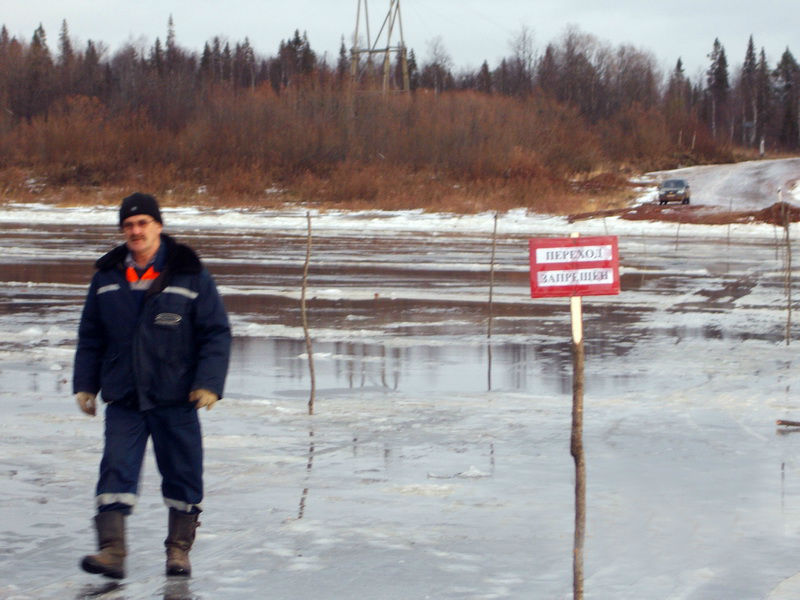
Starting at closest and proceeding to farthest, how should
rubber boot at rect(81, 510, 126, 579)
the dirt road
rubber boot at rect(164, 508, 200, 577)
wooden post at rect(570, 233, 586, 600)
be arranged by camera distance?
wooden post at rect(570, 233, 586, 600)
rubber boot at rect(81, 510, 126, 579)
rubber boot at rect(164, 508, 200, 577)
the dirt road

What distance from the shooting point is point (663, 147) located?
281 feet

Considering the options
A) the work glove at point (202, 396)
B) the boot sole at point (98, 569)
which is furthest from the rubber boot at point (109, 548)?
the work glove at point (202, 396)

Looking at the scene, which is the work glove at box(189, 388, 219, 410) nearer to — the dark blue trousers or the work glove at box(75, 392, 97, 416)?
the dark blue trousers

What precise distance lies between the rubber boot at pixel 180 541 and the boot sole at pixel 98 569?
227 millimetres

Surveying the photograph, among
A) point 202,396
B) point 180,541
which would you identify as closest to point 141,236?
point 202,396

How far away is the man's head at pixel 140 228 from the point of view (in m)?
5.36

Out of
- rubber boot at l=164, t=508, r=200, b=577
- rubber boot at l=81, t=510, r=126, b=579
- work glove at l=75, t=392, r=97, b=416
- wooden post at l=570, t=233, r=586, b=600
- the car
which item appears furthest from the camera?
the car

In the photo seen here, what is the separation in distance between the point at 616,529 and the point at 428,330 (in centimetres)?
906

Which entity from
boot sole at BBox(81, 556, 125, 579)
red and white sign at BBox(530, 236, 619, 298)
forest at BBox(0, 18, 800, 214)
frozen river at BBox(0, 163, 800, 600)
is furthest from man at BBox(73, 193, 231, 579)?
forest at BBox(0, 18, 800, 214)

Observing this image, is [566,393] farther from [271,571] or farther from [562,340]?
[271,571]

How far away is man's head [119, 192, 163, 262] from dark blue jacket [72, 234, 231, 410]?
7 cm

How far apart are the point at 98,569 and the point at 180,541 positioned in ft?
1.22

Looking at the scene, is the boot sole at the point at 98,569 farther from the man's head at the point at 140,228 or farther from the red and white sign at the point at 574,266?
the red and white sign at the point at 574,266

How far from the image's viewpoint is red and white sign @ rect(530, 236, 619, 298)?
5.57m
